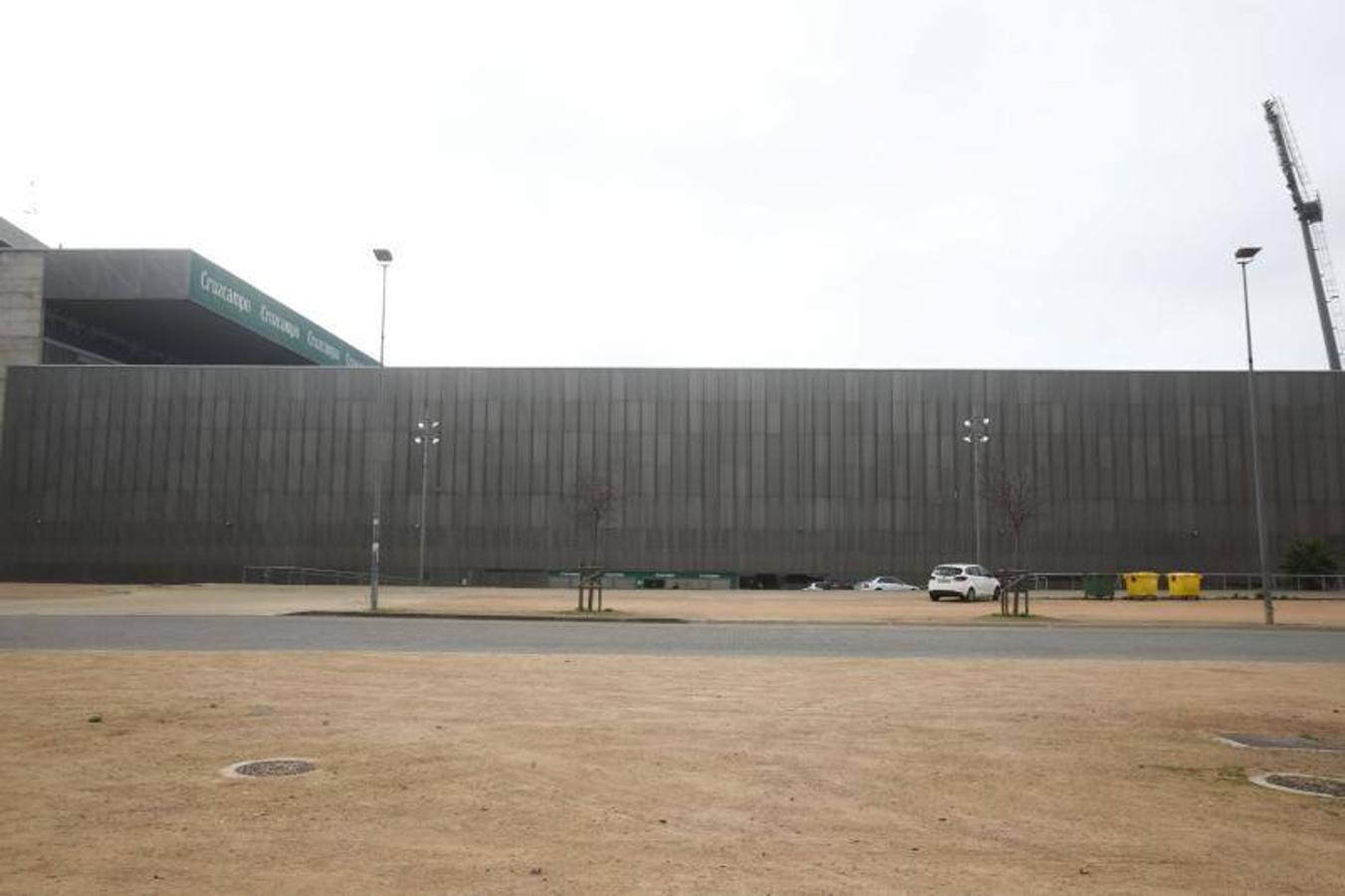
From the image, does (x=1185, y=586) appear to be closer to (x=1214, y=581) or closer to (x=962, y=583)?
(x=1214, y=581)

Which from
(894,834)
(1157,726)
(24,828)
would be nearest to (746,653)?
(1157,726)

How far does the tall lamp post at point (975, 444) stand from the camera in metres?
67.0

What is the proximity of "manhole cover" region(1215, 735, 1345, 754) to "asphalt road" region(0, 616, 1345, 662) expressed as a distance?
818 cm

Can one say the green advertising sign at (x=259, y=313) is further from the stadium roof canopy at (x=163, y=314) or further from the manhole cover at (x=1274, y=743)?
the manhole cover at (x=1274, y=743)

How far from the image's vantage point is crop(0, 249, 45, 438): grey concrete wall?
216 ft

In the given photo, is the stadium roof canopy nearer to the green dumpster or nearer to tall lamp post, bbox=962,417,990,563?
tall lamp post, bbox=962,417,990,563

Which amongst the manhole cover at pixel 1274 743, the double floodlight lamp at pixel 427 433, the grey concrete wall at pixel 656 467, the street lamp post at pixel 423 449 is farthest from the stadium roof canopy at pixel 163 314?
the manhole cover at pixel 1274 743

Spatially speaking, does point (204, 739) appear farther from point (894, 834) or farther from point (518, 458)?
point (518, 458)

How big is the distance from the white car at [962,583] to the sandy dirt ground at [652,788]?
31.8 meters

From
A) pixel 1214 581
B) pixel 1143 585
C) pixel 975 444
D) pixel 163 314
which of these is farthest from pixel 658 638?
pixel 163 314

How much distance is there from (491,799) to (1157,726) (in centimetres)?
689

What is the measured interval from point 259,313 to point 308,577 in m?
21.8

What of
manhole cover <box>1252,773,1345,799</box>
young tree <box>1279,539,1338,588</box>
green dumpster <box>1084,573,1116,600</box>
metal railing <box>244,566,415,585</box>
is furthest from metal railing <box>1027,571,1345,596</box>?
manhole cover <box>1252,773,1345,799</box>

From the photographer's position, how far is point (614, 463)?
68.8 metres
